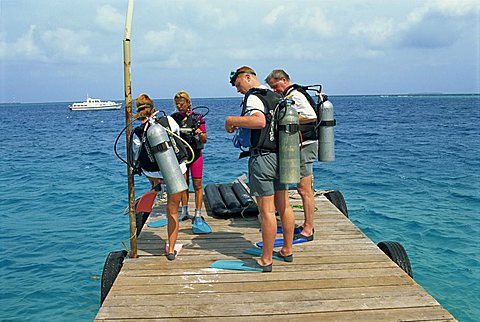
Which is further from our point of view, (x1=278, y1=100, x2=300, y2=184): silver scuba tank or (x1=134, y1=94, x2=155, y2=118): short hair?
(x1=134, y1=94, x2=155, y2=118): short hair

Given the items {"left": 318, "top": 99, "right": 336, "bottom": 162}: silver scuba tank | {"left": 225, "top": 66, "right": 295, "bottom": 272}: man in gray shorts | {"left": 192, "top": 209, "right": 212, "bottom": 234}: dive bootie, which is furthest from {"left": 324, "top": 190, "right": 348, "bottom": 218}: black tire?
{"left": 225, "top": 66, "right": 295, "bottom": 272}: man in gray shorts

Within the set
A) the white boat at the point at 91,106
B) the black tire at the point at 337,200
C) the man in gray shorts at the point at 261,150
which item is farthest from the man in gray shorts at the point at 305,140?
the white boat at the point at 91,106

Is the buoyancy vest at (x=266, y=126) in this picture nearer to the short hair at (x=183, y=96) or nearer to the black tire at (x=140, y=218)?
the short hair at (x=183, y=96)

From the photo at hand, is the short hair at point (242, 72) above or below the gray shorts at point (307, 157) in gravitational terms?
above

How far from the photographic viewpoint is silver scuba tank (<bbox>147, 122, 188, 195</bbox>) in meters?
4.59

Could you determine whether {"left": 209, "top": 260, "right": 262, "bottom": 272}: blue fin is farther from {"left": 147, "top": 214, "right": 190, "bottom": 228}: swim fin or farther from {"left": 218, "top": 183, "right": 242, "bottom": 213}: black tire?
{"left": 218, "top": 183, "right": 242, "bottom": 213}: black tire

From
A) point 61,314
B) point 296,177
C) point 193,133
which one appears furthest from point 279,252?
point 61,314

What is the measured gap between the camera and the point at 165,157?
4.62 meters

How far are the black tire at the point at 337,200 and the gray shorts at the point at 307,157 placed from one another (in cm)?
267

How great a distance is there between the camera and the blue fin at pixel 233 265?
4945 millimetres

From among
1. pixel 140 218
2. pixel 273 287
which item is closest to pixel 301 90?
pixel 273 287

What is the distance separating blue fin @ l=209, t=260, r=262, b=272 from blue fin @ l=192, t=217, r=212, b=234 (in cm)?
126

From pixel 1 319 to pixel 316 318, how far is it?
5785 millimetres

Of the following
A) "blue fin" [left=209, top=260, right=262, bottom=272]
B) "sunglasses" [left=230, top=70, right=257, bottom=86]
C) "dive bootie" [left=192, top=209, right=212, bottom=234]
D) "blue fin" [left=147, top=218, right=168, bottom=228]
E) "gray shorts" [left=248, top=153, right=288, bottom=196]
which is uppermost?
"sunglasses" [left=230, top=70, right=257, bottom=86]
